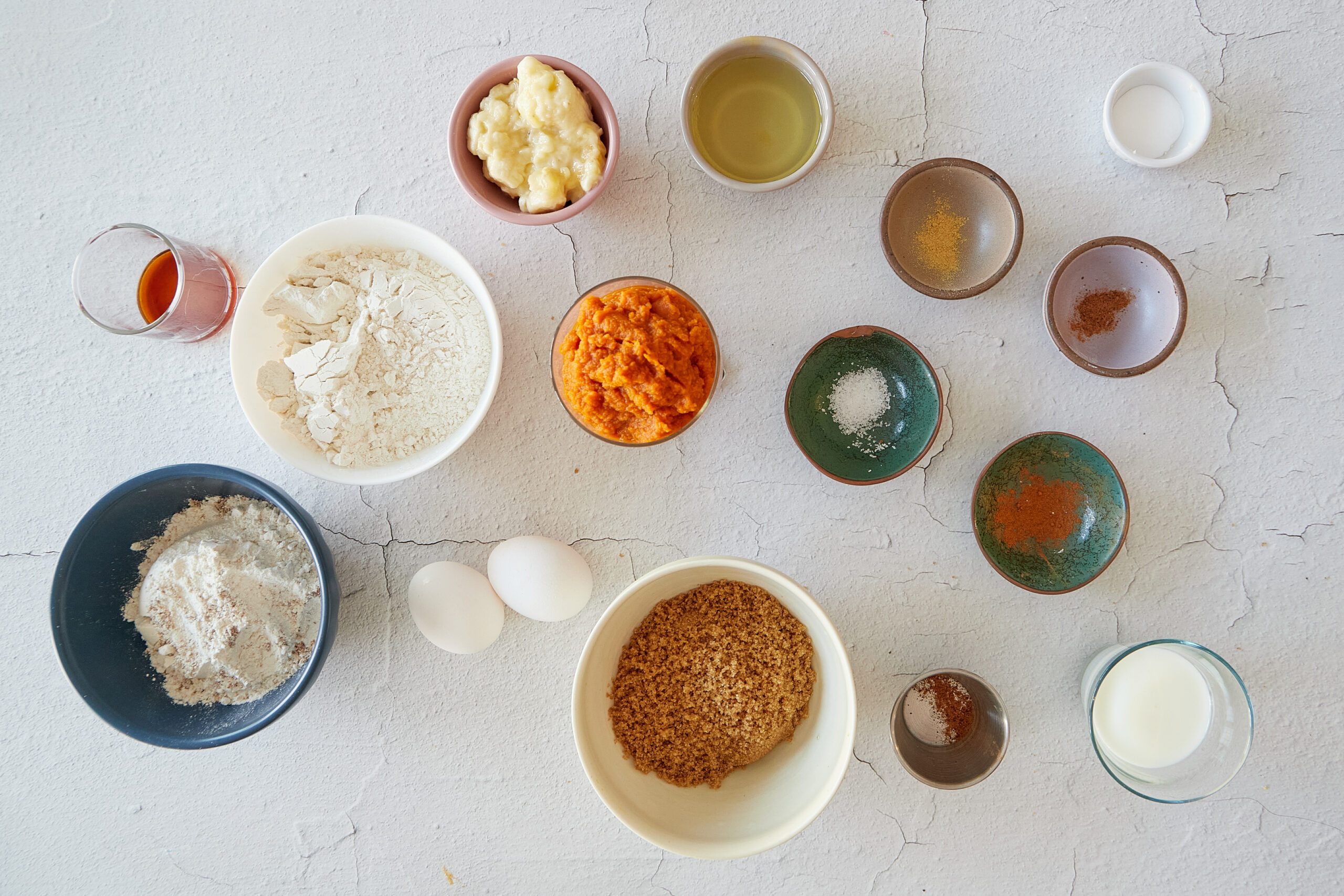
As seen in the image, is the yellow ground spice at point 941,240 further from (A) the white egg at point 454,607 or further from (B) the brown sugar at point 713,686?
(A) the white egg at point 454,607

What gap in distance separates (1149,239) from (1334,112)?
0.49 metres

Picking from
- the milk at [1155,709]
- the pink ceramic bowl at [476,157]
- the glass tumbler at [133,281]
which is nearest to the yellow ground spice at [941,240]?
the pink ceramic bowl at [476,157]

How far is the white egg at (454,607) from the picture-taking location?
4.66 ft

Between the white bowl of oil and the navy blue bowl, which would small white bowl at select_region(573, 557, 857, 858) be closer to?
the navy blue bowl

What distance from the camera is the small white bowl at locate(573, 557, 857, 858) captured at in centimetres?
126

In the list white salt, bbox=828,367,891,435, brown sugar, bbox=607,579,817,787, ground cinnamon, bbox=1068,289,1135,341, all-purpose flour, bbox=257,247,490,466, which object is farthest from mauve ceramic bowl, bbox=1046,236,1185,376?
all-purpose flour, bbox=257,247,490,466

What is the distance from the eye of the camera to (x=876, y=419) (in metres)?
1.52

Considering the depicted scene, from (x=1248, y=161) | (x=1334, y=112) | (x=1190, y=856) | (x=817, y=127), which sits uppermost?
(x=1334, y=112)

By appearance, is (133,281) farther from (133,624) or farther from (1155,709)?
(1155,709)

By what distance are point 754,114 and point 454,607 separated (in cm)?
121

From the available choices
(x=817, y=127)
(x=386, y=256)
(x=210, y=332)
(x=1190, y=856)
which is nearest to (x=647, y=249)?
(x=817, y=127)

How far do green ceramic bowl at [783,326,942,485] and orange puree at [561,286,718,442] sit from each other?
0.24m

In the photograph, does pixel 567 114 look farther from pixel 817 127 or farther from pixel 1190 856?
pixel 1190 856

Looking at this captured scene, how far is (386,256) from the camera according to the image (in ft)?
4.78
